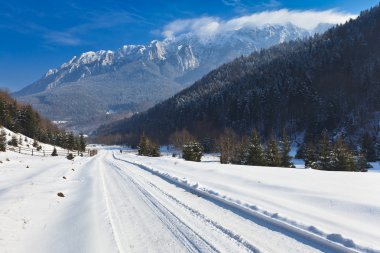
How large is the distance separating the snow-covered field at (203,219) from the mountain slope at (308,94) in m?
116

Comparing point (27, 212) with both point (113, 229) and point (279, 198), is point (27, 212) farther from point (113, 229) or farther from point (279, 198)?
point (279, 198)

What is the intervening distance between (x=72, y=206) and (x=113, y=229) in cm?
414

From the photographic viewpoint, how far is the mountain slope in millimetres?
136375

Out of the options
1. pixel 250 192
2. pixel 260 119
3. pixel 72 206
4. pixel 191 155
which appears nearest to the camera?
pixel 72 206

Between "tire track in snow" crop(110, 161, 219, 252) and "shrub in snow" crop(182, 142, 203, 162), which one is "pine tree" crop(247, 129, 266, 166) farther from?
"tire track in snow" crop(110, 161, 219, 252)

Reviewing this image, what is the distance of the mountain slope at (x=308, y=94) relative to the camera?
447 ft

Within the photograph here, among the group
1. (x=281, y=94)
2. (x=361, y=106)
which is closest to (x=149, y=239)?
(x=361, y=106)

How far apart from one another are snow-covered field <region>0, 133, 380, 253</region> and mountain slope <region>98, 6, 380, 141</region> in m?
116

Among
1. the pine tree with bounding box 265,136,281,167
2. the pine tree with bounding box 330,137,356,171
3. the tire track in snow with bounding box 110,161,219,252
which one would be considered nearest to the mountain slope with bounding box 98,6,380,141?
the pine tree with bounding box 265,136,281,167

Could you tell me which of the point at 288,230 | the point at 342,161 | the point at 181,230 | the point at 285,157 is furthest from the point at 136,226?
the point at 285,157

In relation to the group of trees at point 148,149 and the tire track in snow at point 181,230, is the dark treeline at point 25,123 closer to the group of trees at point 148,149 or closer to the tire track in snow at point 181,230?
the group of trees at point 148,149

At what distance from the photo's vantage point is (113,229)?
8219 millimetres

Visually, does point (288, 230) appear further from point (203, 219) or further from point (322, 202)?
point (322, 202)

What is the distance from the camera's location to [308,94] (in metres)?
152
